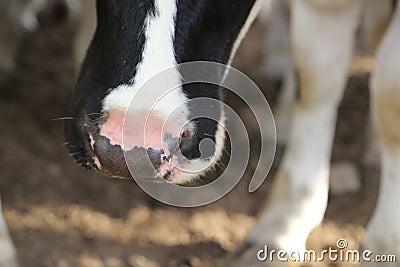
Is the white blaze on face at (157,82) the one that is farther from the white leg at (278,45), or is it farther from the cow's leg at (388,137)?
the white leg at (278,45)

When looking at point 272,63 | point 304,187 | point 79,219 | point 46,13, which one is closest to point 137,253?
point 79,219

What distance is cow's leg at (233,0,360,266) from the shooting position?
253 centimetres

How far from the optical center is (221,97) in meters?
2.17

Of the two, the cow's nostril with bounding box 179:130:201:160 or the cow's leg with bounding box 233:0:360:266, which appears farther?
the cow's leg with bounding box 233:0:360:266

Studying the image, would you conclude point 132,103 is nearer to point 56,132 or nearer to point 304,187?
point 304,187

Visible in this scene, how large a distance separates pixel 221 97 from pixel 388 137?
40 centimetres

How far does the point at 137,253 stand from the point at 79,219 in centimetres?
24

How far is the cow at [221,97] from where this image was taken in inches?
77.4

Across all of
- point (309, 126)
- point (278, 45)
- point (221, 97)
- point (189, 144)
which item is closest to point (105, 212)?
point (309, 126)

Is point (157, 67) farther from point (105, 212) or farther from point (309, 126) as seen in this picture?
point (105, 212)

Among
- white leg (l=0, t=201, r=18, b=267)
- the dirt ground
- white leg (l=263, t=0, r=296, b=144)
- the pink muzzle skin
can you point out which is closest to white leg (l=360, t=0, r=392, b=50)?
the dirt ground

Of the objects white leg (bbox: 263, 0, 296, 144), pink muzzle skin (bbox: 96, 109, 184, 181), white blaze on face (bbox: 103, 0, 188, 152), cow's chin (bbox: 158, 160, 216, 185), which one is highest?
white blaze on face (bbox: 103, 0, 188, 152)

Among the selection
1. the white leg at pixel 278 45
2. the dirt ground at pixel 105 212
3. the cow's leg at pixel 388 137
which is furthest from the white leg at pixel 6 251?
the white leg at pixel 278 45

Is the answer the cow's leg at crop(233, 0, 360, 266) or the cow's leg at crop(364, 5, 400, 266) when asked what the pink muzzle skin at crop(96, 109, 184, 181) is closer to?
the cow's leg at crop(364, 5, 400, 266)
